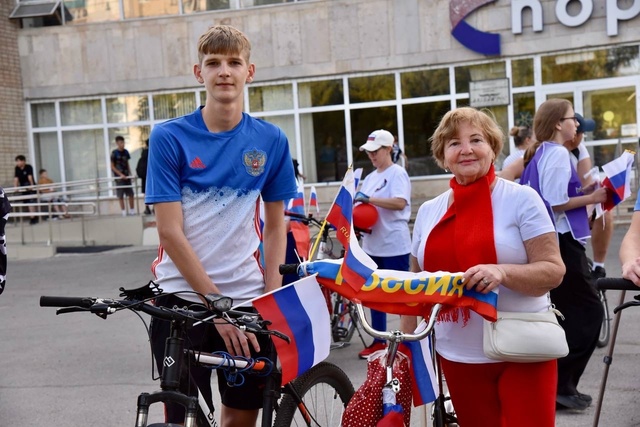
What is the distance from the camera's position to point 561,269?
10.7 ft

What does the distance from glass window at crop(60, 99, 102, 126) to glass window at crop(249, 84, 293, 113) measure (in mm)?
4766

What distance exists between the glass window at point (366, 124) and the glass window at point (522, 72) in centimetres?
327

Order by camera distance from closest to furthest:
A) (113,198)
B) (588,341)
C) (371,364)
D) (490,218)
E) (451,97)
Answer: (371,364) < (490,218) < (588,341) < (451,97) < (113,198)

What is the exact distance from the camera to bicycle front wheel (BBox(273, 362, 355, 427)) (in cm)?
345

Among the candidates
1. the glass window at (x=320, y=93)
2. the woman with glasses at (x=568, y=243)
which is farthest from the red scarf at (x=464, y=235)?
the glass window at (x=320, y=93)

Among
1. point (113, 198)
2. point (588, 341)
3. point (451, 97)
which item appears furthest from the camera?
point (113, 198)

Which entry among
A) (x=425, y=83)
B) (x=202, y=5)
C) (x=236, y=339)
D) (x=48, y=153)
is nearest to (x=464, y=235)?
(x=236, y=339)

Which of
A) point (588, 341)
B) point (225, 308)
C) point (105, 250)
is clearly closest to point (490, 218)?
point (225, 308)

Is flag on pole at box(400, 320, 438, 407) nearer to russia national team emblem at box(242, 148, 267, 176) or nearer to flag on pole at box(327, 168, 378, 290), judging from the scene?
flag on pole at box(327, 168, 378, 290)

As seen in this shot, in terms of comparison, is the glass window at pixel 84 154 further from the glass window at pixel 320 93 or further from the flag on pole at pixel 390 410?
the flag on pole at pixel 390 410

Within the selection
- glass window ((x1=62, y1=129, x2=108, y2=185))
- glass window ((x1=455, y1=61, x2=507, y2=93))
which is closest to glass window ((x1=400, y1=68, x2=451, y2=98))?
glass window ((x1=455, y1=61, x2=507, y2=93))

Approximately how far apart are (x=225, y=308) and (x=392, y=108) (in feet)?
67.4

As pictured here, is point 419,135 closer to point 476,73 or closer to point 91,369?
point 476,73

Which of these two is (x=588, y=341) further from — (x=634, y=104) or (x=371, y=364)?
(x=634, y=104)
